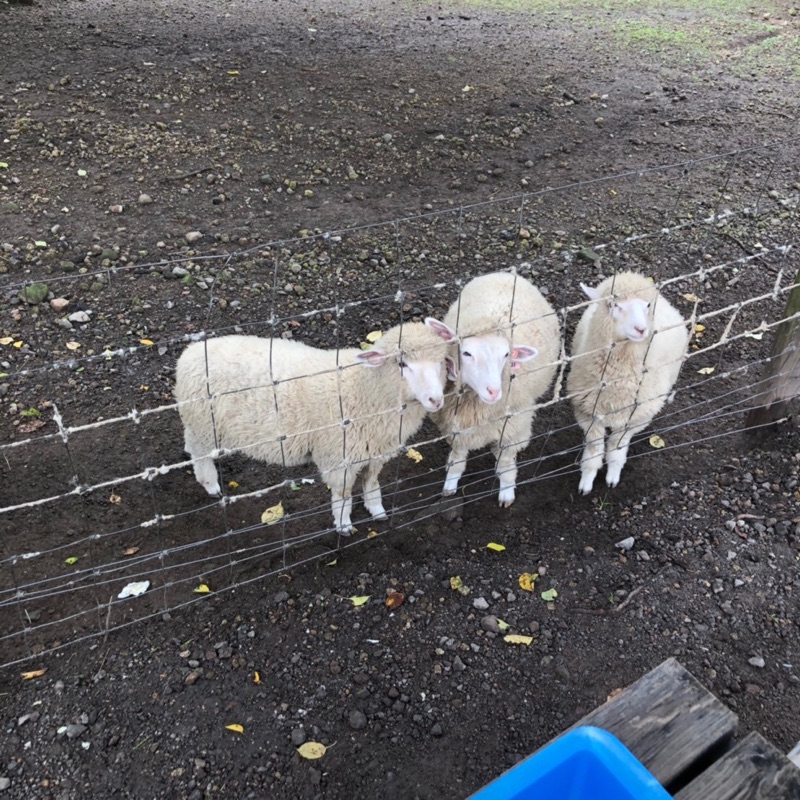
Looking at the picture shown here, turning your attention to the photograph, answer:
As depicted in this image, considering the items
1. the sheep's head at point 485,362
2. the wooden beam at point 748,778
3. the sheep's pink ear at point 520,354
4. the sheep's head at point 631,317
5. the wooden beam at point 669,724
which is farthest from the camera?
the sheep's head at point 631,317

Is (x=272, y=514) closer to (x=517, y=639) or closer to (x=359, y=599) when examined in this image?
(x=359, y=599)

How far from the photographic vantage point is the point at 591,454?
4152mm

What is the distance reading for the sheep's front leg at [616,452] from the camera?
420 centimetres

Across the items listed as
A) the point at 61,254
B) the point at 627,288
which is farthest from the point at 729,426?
the point at 61,254

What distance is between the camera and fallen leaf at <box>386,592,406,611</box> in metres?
3.49

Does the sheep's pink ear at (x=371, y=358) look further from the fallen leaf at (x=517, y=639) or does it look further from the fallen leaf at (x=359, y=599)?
the fallen leaf at (x=517, y=639)

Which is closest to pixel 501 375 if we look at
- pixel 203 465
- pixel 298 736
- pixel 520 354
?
pixel 520 354

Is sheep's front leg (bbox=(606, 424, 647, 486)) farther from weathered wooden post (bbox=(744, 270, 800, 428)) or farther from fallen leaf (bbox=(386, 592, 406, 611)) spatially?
fallen leaf (bbox=(386, 592, 406, 611))

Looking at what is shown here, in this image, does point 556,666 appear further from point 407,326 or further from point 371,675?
point 407,326

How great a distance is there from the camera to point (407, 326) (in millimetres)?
3543

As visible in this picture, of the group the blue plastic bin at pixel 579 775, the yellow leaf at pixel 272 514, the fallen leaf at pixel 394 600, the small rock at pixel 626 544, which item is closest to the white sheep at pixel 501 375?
the small rock at pixel 626 544

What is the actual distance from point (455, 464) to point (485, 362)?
0.80 meters

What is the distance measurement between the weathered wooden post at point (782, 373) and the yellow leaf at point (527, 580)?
185 centimetres

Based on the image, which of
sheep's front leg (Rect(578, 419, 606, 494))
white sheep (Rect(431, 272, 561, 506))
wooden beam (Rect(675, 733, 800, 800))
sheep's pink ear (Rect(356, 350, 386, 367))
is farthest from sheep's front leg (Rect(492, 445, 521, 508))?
wooden beam (Rect(675, 733, 800, 800))
